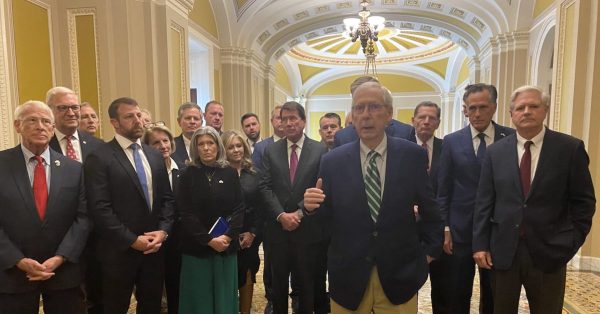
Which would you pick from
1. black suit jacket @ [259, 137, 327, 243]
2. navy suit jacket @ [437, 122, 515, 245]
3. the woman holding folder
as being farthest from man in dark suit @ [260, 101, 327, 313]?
navy suit jacket @ [437, 122, 515, 245]

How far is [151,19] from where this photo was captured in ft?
15.6

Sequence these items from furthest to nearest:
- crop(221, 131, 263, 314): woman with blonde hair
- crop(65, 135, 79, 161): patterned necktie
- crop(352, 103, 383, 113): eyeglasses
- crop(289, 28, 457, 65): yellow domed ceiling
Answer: crop(289, 28, 457, 65): yellow domed ceiling → crop(221, 131, 263, 314): woman with blonde hair → crop(65, 135, 79, 161): patterned necktie → crop(352, 103, 383, 113): eyeglasses

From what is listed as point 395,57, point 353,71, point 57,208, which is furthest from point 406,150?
point 353,71

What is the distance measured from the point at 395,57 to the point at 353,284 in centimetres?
1490

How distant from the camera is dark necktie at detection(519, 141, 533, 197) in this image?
6.43 ft

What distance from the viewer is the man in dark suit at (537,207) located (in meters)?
1.89

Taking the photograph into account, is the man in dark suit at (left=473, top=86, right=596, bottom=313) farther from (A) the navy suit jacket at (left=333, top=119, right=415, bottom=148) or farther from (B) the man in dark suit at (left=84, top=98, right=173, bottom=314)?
(B) the man in dark suit at (left=84, top=98, right=173, bottom=314)

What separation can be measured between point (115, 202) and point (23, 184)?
1.51ft

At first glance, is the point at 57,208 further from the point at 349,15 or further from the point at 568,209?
the point at 349,15

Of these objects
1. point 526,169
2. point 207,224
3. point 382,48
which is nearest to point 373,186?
point 526,169

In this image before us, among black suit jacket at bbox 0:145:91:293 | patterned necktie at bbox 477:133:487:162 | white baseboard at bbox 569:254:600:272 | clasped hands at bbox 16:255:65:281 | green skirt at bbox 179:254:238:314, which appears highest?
patterned necktie at bbox 477:133:487:162

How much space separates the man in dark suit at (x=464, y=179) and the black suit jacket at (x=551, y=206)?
338 mm

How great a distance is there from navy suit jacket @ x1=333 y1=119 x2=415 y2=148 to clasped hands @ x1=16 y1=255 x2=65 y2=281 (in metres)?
1.89

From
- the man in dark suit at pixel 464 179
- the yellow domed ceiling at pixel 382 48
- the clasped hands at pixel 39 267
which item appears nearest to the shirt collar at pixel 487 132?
the man in dark suit at pixel 464 179
